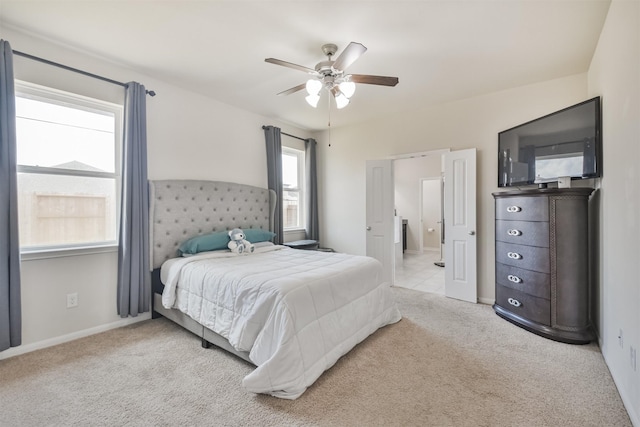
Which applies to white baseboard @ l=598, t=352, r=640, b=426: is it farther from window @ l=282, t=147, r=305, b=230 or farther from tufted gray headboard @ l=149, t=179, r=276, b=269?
window @ l=282, t=147, r=305, b=230

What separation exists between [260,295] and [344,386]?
A: 2.72ft

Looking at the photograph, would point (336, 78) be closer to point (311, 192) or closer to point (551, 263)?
point (551, 263)

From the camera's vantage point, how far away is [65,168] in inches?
101

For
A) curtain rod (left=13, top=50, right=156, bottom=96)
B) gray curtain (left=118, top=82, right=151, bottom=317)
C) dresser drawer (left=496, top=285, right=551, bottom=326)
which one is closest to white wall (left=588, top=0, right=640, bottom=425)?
dresser drawer (left=496, top=285, right=551, bottom=326)

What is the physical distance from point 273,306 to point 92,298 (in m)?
2.05

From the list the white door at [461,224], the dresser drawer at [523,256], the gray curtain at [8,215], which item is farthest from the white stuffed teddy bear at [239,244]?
the dresser drawer at [523,256]

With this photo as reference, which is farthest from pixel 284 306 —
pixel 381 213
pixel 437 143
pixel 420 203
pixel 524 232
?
pixel 420 203

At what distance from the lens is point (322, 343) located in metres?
2.01

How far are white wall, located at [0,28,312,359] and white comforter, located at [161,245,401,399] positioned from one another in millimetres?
653

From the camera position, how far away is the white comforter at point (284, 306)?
179cm

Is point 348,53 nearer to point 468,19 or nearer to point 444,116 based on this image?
point 468,19

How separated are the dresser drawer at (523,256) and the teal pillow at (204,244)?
313cm

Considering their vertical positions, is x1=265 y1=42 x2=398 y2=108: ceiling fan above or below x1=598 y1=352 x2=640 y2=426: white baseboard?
above

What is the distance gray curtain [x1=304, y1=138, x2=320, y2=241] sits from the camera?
503cm
